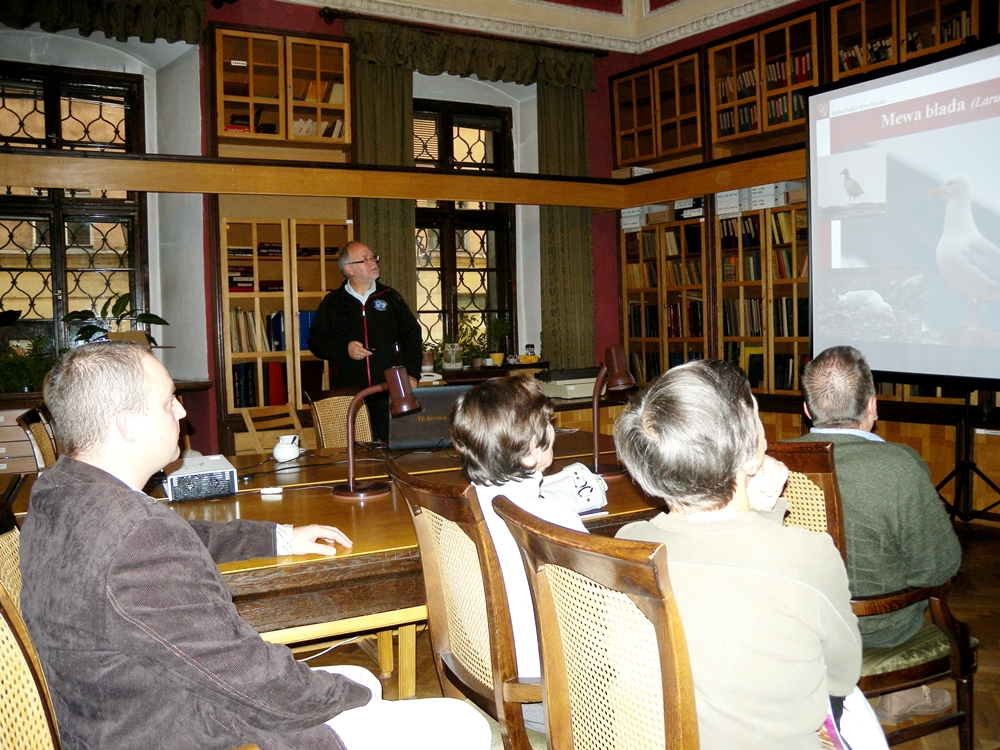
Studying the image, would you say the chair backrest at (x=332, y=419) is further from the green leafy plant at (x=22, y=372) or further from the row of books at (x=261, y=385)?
the green leafy plant at (x=22, y=372)

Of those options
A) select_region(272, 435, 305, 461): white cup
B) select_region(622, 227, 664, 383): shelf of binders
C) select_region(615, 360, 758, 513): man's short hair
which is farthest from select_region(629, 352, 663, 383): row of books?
select_region(615, 360, 758, 513): man's short hair

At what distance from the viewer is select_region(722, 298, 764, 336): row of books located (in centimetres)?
630

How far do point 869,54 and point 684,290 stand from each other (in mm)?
2165

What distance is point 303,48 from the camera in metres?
6.19

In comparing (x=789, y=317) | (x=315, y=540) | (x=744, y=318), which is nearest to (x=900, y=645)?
(x=315, y=540)

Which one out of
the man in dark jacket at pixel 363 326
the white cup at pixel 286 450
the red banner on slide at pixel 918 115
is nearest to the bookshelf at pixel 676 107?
the red banner on slide at pixel 918 115

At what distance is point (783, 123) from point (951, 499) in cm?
289

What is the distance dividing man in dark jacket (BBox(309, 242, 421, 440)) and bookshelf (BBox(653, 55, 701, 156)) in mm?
3337

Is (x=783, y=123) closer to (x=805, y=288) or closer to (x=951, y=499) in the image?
(x=805, y=288)

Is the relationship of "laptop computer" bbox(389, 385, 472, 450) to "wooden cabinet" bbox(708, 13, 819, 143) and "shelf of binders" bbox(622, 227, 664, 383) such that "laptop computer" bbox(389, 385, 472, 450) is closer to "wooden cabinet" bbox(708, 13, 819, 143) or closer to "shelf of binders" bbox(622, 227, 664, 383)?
"wooden cabinet" bbox(708, 13, 819, 143)

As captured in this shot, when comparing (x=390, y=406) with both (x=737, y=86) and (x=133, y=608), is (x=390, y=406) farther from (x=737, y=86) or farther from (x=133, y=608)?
(x=737, y=86)

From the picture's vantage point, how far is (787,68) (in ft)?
19.9

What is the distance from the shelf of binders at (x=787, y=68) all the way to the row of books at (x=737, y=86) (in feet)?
0.46

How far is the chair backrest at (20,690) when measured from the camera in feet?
3.74
